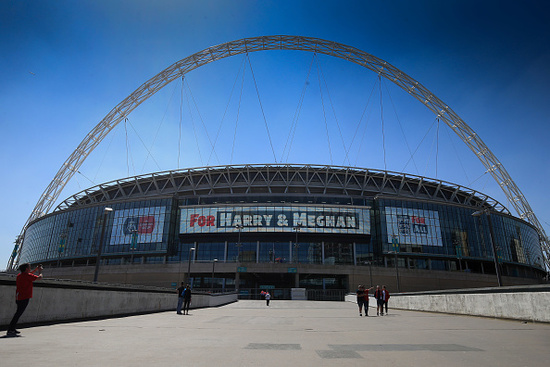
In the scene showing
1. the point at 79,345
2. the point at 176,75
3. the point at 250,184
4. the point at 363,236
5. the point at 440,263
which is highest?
the point at 176,75

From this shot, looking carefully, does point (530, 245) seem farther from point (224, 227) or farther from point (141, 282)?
point (141, 282)

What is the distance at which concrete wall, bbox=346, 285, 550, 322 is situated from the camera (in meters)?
11.1

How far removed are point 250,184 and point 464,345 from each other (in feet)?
221

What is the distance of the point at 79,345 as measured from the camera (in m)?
6.50

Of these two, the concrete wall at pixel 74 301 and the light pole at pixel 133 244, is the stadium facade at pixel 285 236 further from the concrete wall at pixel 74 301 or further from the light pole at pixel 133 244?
the concrete wall at pixel 74 301

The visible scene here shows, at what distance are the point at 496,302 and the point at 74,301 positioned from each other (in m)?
16.4

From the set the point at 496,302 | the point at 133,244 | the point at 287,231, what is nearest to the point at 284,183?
the point at 287,231

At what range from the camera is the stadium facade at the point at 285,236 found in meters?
59.9

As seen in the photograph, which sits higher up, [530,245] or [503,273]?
[530,245]

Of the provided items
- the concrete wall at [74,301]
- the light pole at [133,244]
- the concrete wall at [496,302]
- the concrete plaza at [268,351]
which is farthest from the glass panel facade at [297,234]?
the concrete plaza at [268,351]

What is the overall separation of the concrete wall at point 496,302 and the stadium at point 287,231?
1449 inches

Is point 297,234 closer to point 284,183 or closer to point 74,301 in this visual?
point 284,183

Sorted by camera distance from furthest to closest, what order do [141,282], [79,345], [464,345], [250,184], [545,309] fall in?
[250,184] → [141,282] → [545,309] → [464,345] → [79,345]

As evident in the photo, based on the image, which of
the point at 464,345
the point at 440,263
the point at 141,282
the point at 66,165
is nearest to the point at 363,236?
the point at 440,263
